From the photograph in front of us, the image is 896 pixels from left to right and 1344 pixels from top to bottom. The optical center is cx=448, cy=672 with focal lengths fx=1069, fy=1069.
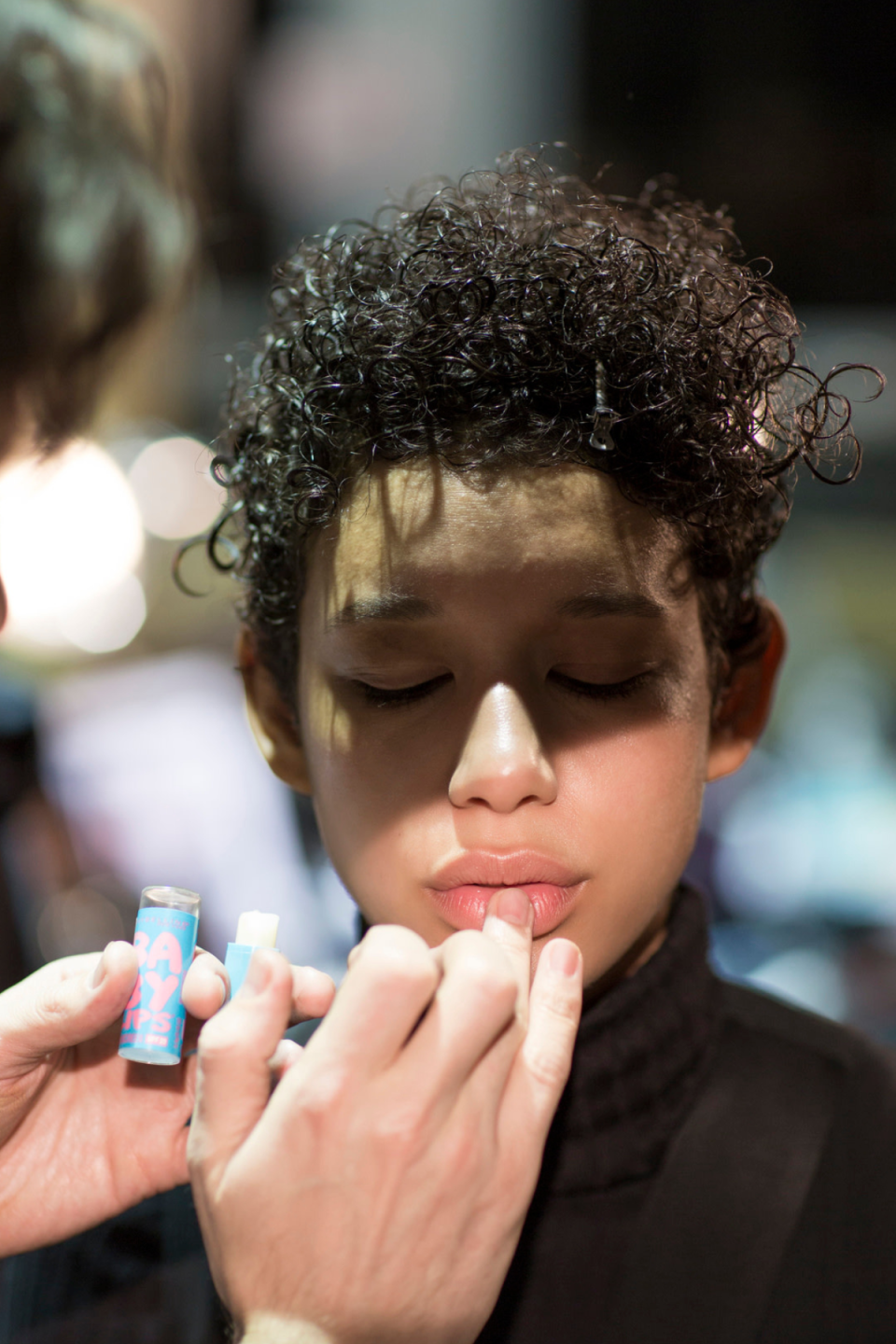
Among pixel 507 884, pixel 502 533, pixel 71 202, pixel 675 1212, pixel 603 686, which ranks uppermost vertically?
pixel 71 202

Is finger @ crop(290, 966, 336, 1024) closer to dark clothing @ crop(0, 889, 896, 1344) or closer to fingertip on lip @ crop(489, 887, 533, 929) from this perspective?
fingertip on lip @ crop(489, 887, 533, 929)

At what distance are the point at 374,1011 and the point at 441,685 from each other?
0.80ft

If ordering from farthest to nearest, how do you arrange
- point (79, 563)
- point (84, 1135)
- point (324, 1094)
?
1. point (79, 563)
2. point (84, 1135)
3. point (324, 1094)

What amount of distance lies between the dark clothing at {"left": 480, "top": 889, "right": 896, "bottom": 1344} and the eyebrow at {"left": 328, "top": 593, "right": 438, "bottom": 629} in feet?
1.19

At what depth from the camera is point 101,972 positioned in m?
0.71

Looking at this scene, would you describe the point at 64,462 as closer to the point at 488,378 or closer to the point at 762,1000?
the point at 488,378

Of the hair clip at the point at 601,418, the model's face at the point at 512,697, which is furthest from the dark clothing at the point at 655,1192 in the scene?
Result: the hair clip at the point at 601,418

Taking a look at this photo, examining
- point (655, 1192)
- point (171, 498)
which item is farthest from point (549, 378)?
point (171, 498)

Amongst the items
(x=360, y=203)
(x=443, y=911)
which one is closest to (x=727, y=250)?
(x=443, y=911)

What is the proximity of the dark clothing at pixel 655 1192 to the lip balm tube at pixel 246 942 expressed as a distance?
0.92 feet

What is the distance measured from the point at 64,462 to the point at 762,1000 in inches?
39.9

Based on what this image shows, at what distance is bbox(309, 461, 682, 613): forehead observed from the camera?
2.41 ft

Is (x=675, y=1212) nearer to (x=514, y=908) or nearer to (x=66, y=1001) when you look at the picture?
(x=514, y=908)

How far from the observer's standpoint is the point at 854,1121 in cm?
90
